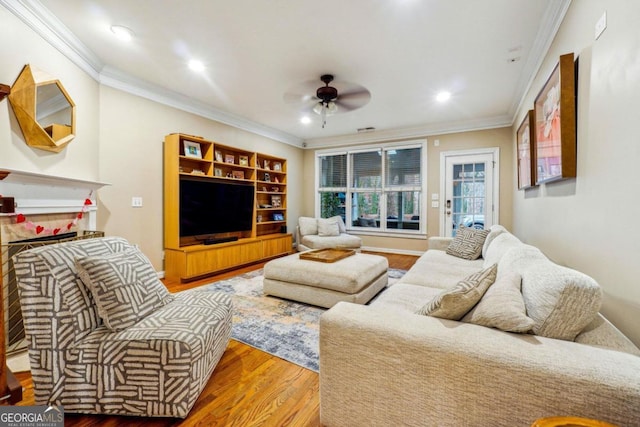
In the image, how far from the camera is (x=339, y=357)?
3.86 ft

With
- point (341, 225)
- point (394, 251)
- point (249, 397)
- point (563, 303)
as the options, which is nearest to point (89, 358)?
point (249, 397)

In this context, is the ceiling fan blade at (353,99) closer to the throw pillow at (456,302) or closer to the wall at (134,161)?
the wall at (134,161)

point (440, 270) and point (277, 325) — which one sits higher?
point (440, 270)

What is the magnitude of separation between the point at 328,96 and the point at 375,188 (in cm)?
302

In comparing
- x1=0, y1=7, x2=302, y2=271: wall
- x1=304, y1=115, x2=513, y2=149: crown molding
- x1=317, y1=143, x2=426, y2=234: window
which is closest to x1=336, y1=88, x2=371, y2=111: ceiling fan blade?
x1=304, y1=115, x2=513, y2=149: crown molding

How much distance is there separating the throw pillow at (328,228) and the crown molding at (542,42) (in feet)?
11.7

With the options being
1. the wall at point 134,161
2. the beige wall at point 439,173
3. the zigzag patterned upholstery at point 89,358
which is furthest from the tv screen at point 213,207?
the beige wall at point 439,173

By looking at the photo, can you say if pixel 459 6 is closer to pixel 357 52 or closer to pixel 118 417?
pixel 357 52

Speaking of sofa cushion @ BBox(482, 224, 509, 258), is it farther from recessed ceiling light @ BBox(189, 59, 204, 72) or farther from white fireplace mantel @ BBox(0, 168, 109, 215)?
white fireplace mantel @ BBox(0, 168, 109, 215)

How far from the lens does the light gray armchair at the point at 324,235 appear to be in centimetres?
523

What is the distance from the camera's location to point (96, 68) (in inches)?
119

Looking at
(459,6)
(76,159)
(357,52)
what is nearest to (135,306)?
(76,159)

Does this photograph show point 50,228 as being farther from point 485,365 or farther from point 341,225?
point 341,225

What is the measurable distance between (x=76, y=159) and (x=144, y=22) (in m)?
1.53
